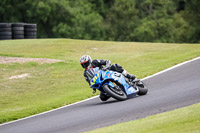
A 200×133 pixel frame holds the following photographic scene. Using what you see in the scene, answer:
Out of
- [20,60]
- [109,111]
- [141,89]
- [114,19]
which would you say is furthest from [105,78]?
[114,19]

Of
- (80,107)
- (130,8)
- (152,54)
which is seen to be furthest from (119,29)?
(80,107)

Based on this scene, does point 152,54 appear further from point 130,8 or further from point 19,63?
point 130,8

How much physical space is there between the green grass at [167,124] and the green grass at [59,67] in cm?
549

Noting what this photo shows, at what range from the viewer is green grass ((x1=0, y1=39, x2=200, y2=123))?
51.8 feet

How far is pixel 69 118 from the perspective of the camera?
1180 cm

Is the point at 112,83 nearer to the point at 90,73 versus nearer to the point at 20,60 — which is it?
the point at 90,73

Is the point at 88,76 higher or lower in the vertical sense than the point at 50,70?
higher

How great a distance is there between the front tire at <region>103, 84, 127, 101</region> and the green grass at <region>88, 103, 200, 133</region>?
9.11 feet

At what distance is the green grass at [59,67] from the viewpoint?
15797 millimetres

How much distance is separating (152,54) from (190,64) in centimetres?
625

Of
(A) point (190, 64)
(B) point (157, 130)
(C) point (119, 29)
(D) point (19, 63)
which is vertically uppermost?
(B) point (157, 130)

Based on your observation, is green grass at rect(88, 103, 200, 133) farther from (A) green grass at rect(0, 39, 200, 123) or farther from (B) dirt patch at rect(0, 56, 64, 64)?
(B) dirt patch at rect(0, 56, 64, 64)

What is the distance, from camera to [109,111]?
11562 mm

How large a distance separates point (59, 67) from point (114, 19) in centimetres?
4067
